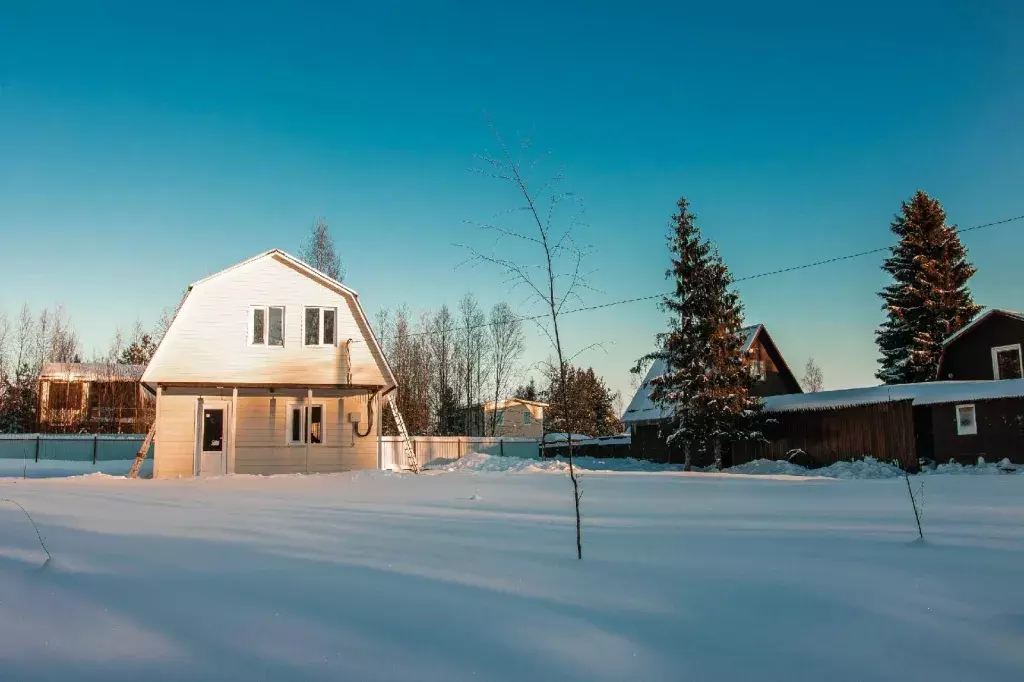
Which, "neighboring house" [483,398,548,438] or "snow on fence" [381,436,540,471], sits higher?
"neighboring house" [483,398,548,438]

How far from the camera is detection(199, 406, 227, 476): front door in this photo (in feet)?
63.9

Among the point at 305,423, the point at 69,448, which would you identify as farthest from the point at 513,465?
the point at 69,448

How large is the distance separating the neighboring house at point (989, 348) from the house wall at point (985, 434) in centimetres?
450

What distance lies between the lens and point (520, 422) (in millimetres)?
58156

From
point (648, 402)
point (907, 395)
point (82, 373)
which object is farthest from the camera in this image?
point (82, 373)

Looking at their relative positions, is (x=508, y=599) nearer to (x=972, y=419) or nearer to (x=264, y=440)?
(x=264, y=440)

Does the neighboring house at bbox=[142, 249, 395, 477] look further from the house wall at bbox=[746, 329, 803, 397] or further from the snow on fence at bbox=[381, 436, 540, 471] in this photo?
the house wall at bbox=[746, 329, 803, 397]

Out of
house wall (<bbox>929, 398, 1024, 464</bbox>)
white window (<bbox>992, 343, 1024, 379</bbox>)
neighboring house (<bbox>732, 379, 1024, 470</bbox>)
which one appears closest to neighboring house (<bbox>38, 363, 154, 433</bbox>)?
neighboring house (<bbox>732, 379, 1024, 470</bbox>)

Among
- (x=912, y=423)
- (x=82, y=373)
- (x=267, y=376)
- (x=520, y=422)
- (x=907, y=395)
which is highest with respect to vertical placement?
(x=82, y=373)

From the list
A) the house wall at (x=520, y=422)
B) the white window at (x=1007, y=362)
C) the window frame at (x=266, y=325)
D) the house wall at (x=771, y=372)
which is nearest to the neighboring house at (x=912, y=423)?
the white window at (x=1007, y=362)

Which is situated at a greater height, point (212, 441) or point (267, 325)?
point (267, 325)

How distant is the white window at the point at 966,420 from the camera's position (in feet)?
74.3

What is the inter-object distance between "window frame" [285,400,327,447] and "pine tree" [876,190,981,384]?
25.8 metres

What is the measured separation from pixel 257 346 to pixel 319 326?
1641mm
